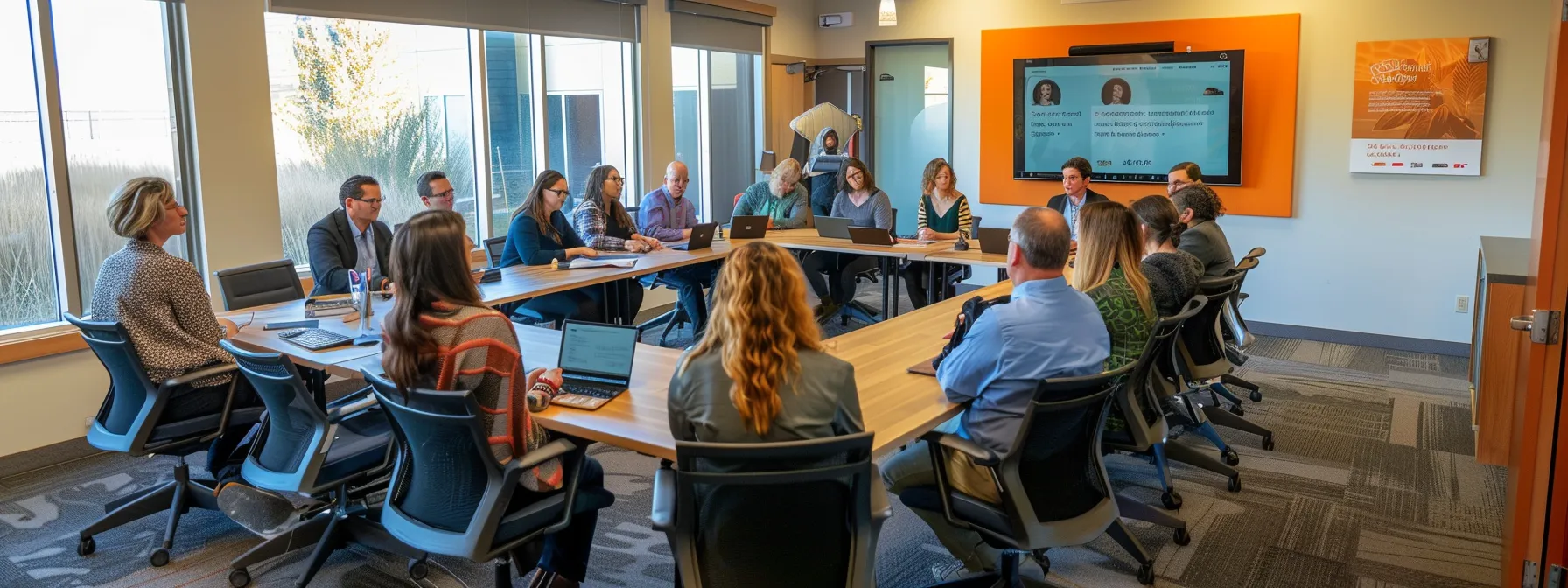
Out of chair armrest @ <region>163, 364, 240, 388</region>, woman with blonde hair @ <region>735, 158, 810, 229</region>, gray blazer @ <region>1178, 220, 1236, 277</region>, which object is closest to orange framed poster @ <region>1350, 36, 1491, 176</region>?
gray blazer @ <region>1178, 220, 1236, 277</region>

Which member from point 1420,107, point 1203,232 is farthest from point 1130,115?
point 1203,232

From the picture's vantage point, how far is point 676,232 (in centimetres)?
686

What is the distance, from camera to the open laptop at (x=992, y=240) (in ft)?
19.9

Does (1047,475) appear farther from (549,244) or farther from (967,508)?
(549,244)

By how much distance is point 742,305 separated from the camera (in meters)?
2.29

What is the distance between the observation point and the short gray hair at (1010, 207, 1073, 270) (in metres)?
2.88

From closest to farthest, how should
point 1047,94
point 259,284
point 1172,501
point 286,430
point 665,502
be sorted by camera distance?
point 665,502
point 286,430
point 1172,501
point 259,284
point 1047,94

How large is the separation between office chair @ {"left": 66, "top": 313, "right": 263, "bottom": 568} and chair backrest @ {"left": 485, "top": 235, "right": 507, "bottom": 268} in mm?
2282

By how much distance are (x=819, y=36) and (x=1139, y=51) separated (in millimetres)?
2851

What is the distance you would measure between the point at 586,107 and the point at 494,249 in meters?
1.77

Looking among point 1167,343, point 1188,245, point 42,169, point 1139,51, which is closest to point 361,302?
point 42,169

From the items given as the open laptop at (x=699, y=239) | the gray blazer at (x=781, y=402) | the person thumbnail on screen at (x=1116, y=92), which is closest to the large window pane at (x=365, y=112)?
the open laptop at (x=699, y=239)

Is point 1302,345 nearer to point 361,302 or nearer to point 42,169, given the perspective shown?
point 361,302

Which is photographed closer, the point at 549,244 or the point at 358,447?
the point at 358,447
